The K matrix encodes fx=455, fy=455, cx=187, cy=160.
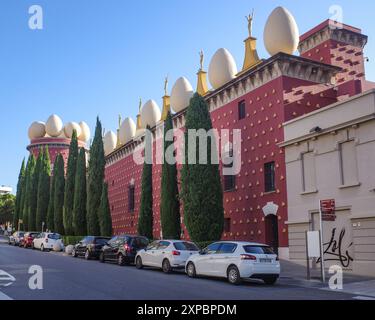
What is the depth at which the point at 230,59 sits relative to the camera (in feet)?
103

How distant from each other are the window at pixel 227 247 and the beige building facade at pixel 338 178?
6009mm

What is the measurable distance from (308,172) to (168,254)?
8045 millimetres

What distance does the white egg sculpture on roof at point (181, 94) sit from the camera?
118 feet

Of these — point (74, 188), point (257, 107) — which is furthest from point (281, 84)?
point (74, 188)

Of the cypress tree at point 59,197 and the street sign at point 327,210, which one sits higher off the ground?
the cypress tree at point 59,197

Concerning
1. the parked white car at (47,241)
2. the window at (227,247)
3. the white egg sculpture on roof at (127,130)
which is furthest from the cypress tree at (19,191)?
the window at (227,247)

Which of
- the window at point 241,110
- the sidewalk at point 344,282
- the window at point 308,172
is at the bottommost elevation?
the sidewalk at point 344,282

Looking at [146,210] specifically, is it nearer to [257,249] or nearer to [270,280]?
[257,249]

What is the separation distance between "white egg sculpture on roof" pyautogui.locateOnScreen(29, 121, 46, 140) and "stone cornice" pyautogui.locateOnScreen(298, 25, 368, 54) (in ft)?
181

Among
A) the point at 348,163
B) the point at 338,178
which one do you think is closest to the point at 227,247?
the point at 338,178

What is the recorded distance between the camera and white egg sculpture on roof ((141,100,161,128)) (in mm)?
43875

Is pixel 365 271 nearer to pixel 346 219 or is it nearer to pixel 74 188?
pixel 346 219

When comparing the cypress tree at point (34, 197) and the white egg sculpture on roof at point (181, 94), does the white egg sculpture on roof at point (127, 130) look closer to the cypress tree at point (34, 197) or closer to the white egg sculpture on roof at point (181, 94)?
the white egg sculpture on roof at point (181, 94)

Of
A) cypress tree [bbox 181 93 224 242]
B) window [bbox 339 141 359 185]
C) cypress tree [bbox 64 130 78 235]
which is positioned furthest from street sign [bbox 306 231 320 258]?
cypress tree [bbox 64 130 78 235]
